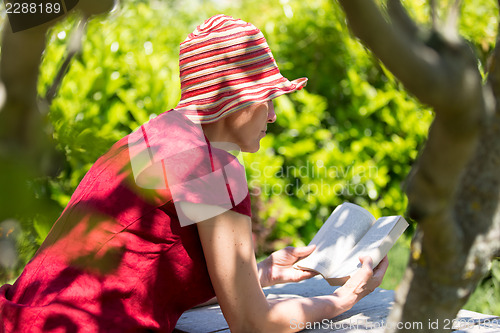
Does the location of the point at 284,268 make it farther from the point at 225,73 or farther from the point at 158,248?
the point at 225,73

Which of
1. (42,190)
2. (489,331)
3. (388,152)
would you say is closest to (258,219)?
(388,152)

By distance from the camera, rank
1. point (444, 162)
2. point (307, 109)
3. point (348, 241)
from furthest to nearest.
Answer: point (307, 109), point (348, 241), point (444, 162)

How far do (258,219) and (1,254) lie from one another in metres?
4.10

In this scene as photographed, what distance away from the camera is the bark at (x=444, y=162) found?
0.74m

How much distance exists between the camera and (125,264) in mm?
1827

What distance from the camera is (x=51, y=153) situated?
64cm

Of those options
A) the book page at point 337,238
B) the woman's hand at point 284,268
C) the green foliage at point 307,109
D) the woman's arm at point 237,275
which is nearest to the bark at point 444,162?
the woman's arm at point 237,275

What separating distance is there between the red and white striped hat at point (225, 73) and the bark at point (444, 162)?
43.3 inches

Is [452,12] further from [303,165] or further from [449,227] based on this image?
[303,165]

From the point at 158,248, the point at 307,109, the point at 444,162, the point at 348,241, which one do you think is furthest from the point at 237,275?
the point at 307,109

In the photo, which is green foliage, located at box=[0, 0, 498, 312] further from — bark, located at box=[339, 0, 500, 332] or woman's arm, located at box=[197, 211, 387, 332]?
bark, located at box=[339, 0, 500, 332]

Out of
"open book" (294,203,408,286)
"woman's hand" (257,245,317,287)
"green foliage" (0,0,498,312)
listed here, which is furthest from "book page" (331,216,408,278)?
"green foliage" (0,0,498,312)

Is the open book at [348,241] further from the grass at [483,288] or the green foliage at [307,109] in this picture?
the green foliage at [307,109]

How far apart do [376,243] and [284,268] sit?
1.56ft
